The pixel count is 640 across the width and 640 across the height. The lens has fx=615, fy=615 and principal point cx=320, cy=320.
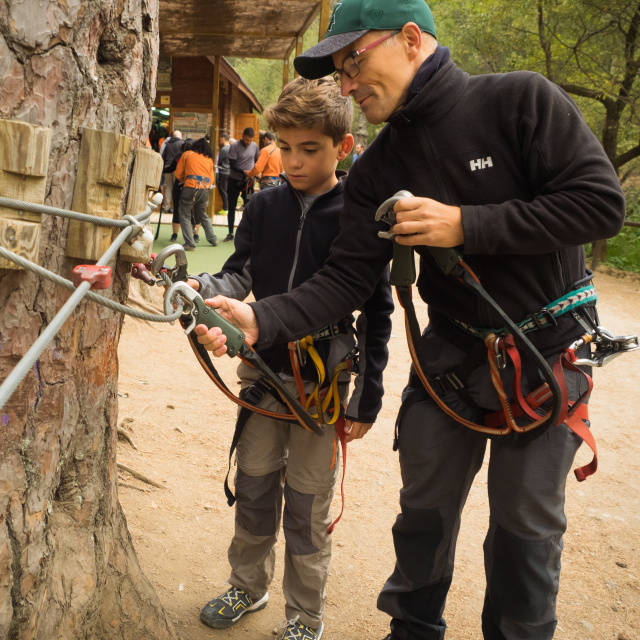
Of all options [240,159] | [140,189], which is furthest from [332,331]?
[240,159]

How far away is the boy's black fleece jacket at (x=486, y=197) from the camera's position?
157 centimetres

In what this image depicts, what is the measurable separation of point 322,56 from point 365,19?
148 mm

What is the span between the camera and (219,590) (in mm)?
2615

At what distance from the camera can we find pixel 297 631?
2271 millimetres

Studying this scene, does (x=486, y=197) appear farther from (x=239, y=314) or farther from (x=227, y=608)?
(x=227, y=608)

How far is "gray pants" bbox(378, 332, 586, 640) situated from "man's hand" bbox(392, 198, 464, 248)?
18.4 inches

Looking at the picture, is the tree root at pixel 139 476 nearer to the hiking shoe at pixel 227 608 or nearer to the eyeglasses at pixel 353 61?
the hiking shoe at pixel 227 608

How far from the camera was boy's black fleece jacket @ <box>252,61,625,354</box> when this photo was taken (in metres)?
1.57

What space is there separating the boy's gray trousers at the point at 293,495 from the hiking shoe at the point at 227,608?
196 mm

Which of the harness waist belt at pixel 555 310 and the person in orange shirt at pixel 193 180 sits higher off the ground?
the harness waist belt at pixel 555 310

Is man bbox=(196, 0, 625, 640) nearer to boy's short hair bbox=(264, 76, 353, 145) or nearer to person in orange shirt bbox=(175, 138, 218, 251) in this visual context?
boy's short hair bbox=(264, 76, 353, 145)

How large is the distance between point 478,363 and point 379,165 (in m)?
0.68

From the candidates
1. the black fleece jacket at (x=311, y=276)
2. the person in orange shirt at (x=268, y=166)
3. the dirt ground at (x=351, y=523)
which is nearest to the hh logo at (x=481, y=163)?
the black fleece jacket at (x=311, y=276)

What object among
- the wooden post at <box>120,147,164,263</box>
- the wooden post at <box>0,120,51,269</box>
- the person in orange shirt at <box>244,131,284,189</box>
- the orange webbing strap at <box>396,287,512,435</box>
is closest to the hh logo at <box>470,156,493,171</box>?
the orange webbing strap at <box>396,287,512,435</box>
